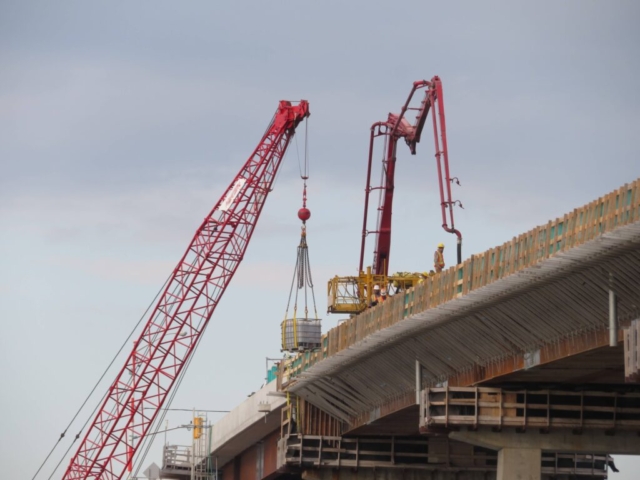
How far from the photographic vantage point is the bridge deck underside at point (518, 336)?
173 ft

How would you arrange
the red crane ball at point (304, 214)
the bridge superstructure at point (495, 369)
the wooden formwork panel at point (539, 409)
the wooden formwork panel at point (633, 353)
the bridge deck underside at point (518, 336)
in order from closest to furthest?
1. the wooden formwork panel at point (633, 353)
2. the bridge deck underside at point (518, 336)
3. the bridge superstructure at point (495, 369)
4. the wooden formwork panel at point (539, 409)
5. the red crane ball at point (304, 214)

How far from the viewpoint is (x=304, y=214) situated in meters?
122

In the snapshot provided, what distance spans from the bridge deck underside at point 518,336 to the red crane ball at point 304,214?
1649 inches

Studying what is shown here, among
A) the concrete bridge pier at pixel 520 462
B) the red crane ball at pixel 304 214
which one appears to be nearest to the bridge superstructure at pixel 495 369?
the concrete bridge pier at pixel 520 462

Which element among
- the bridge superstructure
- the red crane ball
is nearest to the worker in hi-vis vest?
the bridge superstructure

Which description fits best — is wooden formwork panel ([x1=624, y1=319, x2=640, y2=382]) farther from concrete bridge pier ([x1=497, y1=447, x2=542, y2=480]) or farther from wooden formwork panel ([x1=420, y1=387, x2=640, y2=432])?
concrete bridge pier ([x1=497, y1=447, x2=542, y2=480])

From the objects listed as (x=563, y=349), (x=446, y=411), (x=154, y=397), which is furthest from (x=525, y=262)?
(x=154, y=397)

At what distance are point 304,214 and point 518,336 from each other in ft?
205

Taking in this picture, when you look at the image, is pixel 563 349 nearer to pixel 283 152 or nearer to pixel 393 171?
pixel 393 171

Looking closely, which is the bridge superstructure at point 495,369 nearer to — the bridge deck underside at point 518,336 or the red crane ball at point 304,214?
the bridge deck underside at point 518,336

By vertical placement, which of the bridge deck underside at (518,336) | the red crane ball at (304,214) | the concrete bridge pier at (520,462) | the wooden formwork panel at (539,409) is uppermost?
the red crane ball at (304,214)

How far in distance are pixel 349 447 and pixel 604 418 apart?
75.5ft

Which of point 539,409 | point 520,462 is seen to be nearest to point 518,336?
point 539,409

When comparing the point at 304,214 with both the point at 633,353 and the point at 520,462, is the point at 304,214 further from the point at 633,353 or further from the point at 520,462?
the point at 633,353
